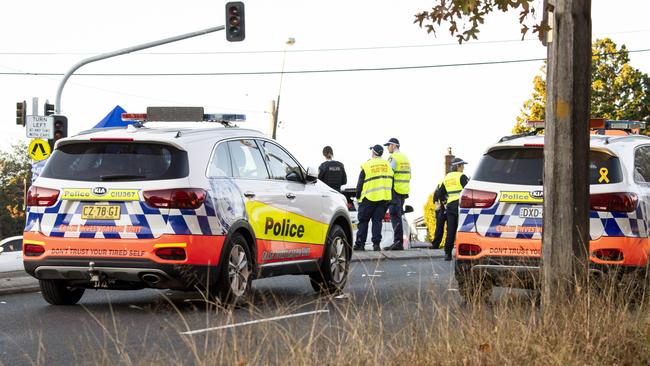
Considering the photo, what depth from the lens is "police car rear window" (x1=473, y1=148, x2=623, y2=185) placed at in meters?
10.9

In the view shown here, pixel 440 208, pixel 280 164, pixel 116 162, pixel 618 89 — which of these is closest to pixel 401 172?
→ pixel 440 208

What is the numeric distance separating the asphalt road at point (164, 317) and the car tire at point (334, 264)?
0.24m

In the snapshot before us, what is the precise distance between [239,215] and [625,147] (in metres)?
3.72

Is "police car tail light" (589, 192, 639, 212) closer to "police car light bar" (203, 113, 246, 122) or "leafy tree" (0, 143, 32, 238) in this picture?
"police car light bar" (203, 113, 246, 122)

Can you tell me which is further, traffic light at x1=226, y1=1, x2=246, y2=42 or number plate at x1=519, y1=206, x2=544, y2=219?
traffic light at x1=226, y1=1, x2=246, y2=42

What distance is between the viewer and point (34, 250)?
10.6 metres

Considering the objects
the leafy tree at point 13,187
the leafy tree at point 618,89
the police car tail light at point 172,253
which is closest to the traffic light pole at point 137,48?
the police car tail light at point 172,253

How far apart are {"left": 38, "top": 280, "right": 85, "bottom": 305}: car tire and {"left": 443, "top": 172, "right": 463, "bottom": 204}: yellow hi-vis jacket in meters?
10.1

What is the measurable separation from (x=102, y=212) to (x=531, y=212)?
393 centimetres

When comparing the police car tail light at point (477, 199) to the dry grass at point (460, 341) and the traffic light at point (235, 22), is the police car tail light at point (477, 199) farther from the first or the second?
the traffic light at point (235, 22)

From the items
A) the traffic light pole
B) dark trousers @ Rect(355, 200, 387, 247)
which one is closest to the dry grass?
dark trousers @ Rect(355, 200, 387, 247)

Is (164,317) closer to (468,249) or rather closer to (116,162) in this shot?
(116,162)

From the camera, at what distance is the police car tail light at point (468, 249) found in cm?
1109

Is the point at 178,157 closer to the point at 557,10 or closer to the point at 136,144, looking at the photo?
the point at 136,144
